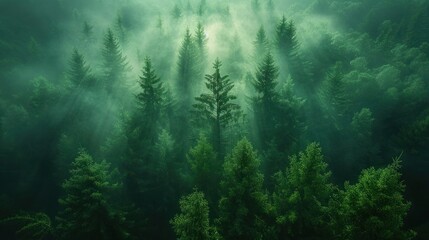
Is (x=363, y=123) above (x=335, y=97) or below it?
below

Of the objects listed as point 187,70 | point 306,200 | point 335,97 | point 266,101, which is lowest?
point 306,200

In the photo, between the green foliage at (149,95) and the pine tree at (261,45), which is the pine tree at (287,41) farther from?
the green foliage at (149,95)

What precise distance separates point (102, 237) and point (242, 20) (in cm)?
6615

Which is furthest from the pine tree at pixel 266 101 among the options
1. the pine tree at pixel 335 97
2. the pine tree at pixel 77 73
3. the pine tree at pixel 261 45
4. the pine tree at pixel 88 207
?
the pine tree at pixel 77 73

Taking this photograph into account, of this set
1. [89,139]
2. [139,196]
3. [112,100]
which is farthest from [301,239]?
[112,100]

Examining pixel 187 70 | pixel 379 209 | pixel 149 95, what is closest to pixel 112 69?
pixel 187 70

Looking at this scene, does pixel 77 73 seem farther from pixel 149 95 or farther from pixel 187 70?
pixel 187 70

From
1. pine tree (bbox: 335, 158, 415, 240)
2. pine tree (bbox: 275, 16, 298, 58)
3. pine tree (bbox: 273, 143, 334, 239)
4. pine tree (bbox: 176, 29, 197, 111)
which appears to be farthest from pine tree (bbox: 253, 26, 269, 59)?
pine tree (bbox: 335, 158, 415, 240)

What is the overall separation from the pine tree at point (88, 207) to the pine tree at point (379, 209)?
56.6ft

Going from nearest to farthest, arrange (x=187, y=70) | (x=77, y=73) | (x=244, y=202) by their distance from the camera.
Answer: (x=244, y=202) < (x=77, y=73) < (x=187, y=70)

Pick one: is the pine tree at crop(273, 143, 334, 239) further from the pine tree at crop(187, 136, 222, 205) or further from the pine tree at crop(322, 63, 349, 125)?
the pine tree at crop(322, 63, 349, 125)

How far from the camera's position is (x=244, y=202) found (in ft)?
76.1

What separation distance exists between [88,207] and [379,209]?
784 inches

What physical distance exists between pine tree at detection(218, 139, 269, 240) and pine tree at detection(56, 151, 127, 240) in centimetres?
870
